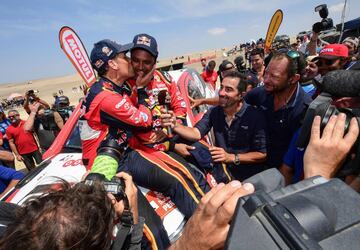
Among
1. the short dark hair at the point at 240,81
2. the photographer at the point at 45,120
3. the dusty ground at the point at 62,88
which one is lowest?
the dusty ground at the point at 62,88

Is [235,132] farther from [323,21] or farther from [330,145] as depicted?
[323,21]

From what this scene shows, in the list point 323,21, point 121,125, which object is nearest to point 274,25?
point 323,21

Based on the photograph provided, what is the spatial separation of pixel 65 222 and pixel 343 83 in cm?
121

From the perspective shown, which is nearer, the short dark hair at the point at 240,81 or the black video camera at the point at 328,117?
the black video camera at the point at 328,117

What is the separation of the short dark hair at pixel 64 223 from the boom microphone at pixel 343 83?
1.07 meters

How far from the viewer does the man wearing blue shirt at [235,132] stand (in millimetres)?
2799

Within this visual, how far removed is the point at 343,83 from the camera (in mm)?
1101

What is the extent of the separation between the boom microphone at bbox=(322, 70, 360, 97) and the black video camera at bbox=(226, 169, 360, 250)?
0.62 meters

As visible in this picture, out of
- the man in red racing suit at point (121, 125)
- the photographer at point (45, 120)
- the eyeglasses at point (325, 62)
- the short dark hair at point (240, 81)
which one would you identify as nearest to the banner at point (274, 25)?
the eyeglasses at point (325, 62)

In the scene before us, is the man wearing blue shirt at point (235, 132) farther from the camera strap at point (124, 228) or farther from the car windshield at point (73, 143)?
the camera strap at point (124, 228)

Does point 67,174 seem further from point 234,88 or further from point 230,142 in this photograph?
point 234,88

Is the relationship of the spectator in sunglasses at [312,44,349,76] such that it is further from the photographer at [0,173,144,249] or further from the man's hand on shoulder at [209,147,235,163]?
the photographer at [0,173,144,249]

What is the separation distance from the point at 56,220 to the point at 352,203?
2.88ft

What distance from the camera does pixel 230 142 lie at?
116 inches
